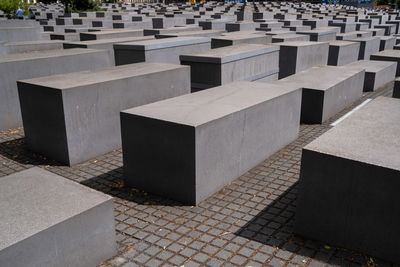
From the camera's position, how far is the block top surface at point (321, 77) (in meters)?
10.4

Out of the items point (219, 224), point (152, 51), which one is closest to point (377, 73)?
point (152, 51)

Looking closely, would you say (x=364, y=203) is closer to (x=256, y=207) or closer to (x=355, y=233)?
(x=355, y=233)

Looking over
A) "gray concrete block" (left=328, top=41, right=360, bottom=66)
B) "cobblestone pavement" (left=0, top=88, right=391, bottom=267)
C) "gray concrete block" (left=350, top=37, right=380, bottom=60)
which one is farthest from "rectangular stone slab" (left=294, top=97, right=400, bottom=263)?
"gray concrete block" (left=350, top=37, right=380, bottom=60)

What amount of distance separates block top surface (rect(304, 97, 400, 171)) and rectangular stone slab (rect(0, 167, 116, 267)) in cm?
277

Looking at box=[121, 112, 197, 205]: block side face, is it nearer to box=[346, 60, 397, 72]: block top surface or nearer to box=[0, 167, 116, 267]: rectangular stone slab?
box=[0, 167, 116, 267]: rectangular stone slab

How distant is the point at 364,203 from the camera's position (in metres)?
4.81

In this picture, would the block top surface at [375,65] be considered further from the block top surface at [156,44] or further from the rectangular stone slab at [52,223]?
the rectangular stone slab at [52,223]

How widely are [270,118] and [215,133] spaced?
188cm

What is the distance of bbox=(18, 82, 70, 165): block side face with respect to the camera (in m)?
7.52

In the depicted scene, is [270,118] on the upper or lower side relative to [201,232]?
upper

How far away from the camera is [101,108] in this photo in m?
8.05

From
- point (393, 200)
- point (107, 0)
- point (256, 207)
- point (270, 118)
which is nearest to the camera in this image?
point (393, 200)

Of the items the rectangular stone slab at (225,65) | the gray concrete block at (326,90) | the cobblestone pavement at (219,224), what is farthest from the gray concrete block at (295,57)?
the cobblestone pavement at (219,224)

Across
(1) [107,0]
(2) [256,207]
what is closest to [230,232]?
(2) [256,207]
